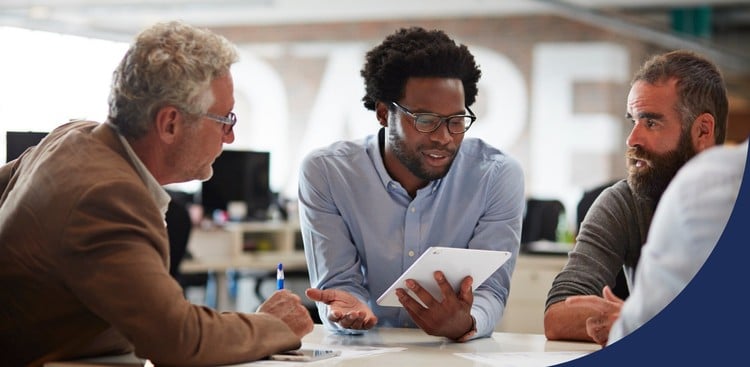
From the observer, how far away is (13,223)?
1.68 meters

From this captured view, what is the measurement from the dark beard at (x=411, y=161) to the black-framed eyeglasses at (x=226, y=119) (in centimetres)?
63

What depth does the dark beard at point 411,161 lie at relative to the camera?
238cm

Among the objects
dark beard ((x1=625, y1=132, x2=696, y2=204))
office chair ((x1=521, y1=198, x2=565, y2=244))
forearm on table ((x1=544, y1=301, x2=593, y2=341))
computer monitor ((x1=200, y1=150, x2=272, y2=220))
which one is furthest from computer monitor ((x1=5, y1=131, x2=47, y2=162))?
office chair ((x1=521, y1=198, x2=565, y2=244))

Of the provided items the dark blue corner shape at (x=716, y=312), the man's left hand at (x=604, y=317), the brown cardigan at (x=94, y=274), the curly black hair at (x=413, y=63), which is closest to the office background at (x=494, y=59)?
Result: the curly black hair at (x=413, y=63)

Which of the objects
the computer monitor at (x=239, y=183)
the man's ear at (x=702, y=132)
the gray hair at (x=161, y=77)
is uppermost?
the gray hair at (x=161, y=77)

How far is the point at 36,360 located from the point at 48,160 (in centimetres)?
36

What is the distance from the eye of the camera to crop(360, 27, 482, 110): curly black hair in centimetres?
246

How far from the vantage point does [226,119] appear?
184 centimetres

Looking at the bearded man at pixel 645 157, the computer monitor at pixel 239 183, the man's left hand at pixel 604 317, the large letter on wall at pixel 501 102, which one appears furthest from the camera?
the large letter on wall at pixel 501 102

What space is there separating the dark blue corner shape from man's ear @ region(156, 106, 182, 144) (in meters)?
0.92

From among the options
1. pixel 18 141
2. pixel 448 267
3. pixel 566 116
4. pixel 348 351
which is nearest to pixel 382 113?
pixel 448 267

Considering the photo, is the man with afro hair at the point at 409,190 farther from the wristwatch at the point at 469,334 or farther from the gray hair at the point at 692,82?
the gray hair at the point at 692,82

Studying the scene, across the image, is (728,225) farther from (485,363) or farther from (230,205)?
(230,205)

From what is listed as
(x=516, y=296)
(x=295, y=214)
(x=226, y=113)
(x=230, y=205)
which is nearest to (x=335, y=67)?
(x=295, y=214)
